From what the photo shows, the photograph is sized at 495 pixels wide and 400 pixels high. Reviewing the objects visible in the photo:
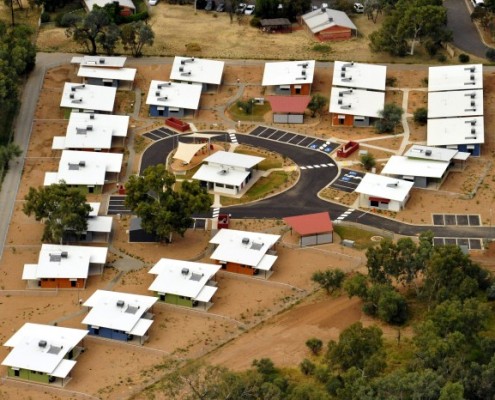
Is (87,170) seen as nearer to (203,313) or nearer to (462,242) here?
(203,313)

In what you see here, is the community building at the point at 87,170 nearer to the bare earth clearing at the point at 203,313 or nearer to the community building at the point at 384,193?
the bare earth clearing at the point at 203,313

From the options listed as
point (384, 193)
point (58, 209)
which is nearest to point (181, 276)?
point (58, 209)

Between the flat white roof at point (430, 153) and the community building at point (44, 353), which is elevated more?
the flat white roof at point (430, 153)

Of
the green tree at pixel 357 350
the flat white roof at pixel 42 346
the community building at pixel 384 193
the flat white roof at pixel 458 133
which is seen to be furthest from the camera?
the flat white roof at pixel 458 133

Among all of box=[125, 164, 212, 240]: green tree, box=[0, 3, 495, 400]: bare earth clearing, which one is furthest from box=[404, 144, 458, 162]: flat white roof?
box=[125, 164, 212, 240]: green tree

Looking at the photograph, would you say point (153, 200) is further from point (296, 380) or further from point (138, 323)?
point (296, 380)

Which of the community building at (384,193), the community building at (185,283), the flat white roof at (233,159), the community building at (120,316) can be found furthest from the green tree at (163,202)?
the community building at (384,193)

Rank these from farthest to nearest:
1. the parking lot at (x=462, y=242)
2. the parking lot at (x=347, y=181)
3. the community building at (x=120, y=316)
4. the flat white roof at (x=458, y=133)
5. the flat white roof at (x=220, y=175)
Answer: the flat white roof at (x=458, y=133) < the parking lot at (x=347, y=181) < the flat white roof at (x=220, y=175) < the parking lot at (x=462, y=242) < the community building at (x=120, y=316)
